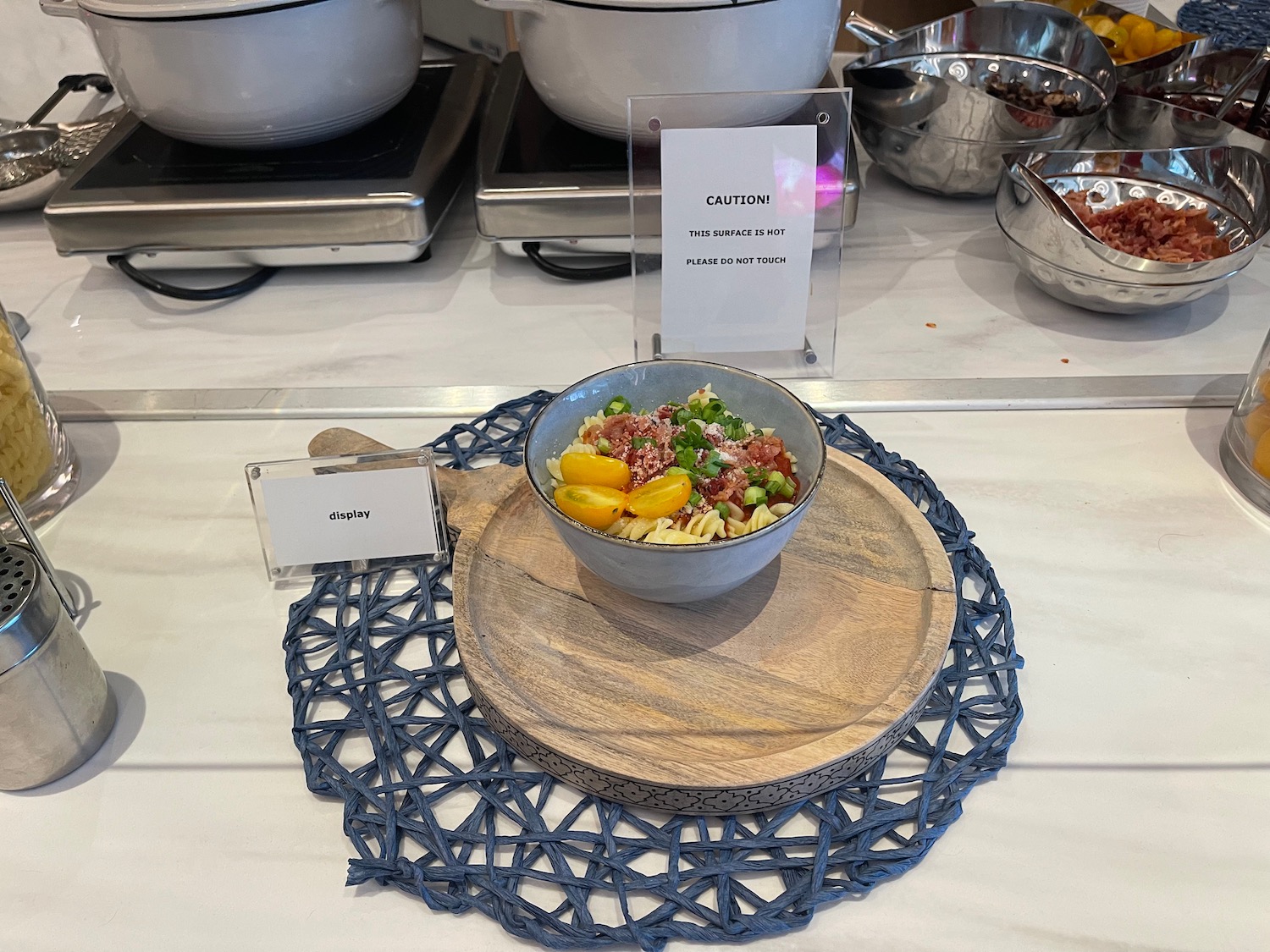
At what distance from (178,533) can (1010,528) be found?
0.69m

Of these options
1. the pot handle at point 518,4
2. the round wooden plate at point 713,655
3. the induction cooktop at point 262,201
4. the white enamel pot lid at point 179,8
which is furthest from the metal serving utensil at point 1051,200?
the white enamel pot lid at point 179,8

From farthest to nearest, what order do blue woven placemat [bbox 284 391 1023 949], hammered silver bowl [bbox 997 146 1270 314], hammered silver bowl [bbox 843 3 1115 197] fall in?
1. hammered silver bowl [bbox 843 3 1115 197]
2. hammered silver bowl [bbox 997 146 1270 314]
3. blue woven placemat [bbox 284 391 1023 949]

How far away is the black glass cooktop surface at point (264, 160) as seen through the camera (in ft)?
3.43

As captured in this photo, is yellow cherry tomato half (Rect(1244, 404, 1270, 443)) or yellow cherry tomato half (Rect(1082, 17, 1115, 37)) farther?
yellow cherry tomato half (Rect(1082, 17, 1115, 37))

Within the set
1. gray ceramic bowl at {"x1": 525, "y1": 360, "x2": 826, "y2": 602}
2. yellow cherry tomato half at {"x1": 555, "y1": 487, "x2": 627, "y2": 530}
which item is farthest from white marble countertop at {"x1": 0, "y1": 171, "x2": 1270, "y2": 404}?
yellow cherry tomato half at {"x1": 555, "y1": 487, "x2": 627, "y2": 530}

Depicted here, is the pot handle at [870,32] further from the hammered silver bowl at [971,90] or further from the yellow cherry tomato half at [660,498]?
the yellow cherry tomato half at [660,498]

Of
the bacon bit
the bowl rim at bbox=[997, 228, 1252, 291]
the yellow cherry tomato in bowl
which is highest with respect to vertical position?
the yellow cherry tomato in bowl

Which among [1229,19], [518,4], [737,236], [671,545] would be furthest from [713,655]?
[1229,19]

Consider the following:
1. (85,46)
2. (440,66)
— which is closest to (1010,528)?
(440,66)

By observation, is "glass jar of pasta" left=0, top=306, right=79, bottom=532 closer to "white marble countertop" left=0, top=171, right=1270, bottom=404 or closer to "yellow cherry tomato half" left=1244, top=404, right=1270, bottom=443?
"white marble countertop" left=0, top=171, right=1270, bottom=404

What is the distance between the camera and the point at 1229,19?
69.7 inches

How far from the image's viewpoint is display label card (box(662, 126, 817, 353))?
2.78 ft

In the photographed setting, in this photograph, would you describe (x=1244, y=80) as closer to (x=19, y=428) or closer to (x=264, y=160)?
(x=264, y=160)

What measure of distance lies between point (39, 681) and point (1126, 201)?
1.10 meters
